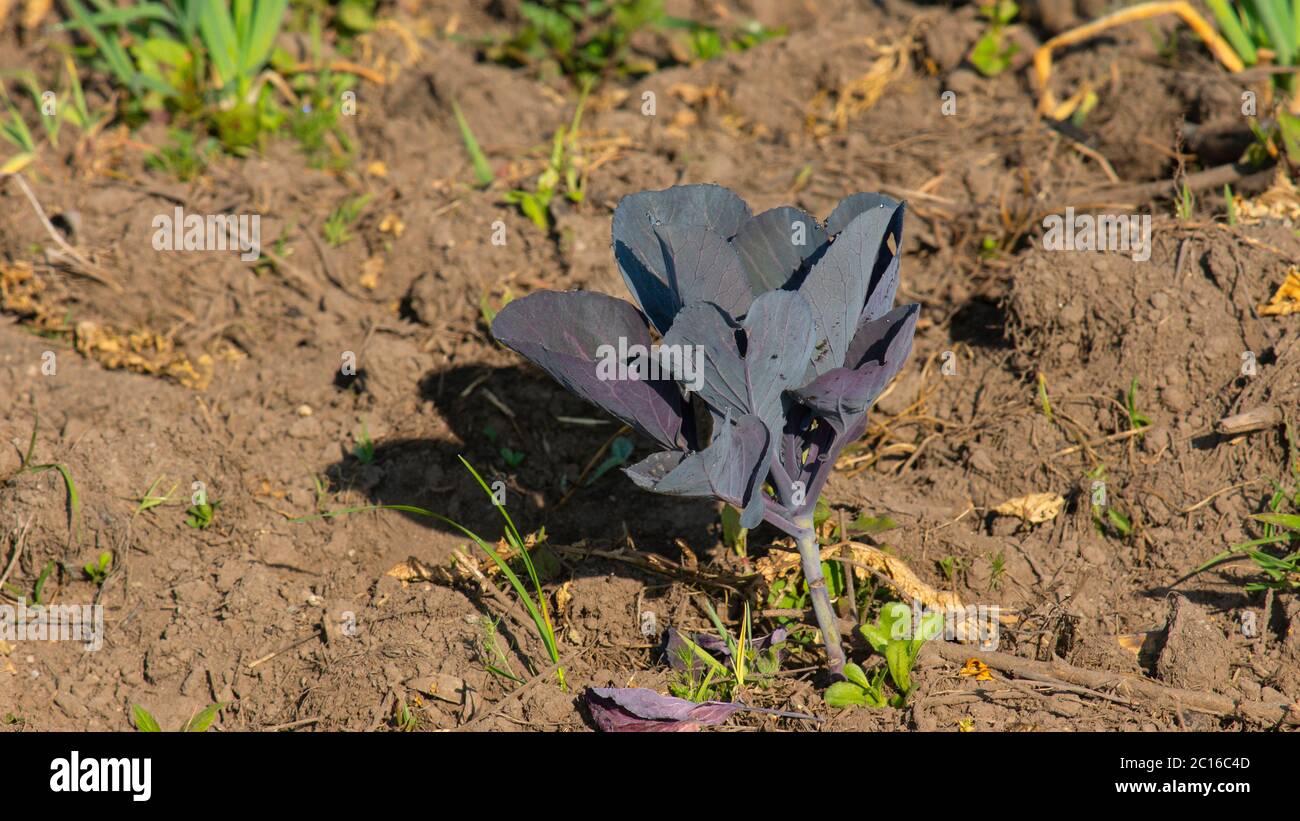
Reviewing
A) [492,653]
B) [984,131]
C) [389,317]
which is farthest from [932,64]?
[492,653]

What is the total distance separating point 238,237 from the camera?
133 inches

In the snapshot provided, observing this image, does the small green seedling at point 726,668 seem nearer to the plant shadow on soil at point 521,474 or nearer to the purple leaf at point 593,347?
the plant shadow on soil at point 521,474

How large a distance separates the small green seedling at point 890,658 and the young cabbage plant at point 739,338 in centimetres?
17

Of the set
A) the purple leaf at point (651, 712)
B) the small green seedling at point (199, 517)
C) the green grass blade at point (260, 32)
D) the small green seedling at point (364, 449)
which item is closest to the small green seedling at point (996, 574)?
the purple leaf at point (651, 712)

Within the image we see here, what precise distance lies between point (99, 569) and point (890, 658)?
1.76 metres

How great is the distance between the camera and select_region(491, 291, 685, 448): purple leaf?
6.37ft

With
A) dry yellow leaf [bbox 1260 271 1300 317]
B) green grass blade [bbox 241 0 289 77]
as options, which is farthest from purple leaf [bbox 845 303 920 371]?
green grass blade [bbox 241 0 289 77]

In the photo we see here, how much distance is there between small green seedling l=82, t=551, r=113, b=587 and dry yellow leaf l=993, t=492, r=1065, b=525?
2.04m

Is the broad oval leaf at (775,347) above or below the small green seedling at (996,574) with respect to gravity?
above

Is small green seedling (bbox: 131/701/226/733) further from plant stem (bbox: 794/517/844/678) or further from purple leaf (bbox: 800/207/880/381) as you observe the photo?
purple leaf (bbox: 800/207/880/381)

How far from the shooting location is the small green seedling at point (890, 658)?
2.11 m

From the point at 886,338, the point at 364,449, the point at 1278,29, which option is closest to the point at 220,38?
the point at 364,449

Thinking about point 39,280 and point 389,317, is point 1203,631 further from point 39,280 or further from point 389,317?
point 39,280

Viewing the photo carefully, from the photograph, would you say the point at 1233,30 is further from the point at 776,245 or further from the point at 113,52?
the point at 113,52
